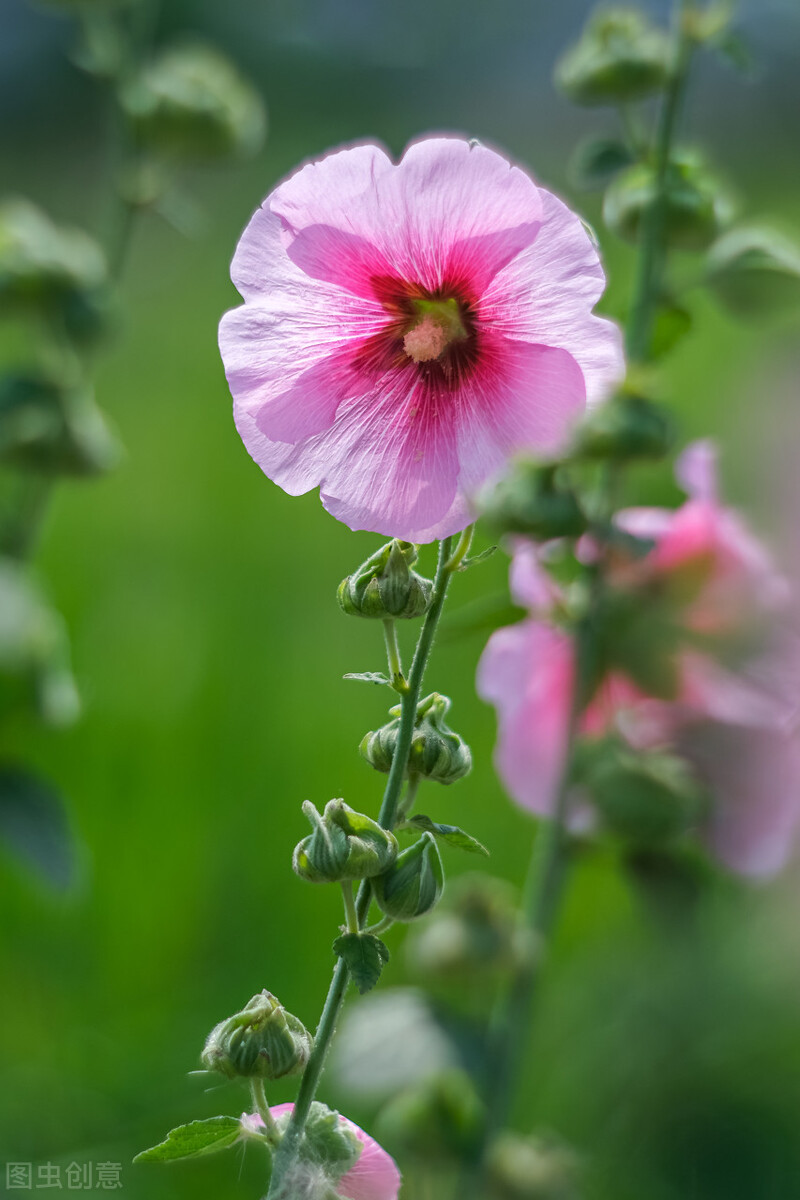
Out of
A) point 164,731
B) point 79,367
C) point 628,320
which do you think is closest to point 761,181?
point 164,731

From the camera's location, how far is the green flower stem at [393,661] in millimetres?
292

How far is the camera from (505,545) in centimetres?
32

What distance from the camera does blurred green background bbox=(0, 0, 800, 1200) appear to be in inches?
30.2

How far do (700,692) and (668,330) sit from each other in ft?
0.44

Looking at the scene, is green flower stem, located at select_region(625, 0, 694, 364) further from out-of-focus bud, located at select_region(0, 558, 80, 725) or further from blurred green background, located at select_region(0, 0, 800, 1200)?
out-of-focus bud, located at select_region(0, 558, 80, 725)

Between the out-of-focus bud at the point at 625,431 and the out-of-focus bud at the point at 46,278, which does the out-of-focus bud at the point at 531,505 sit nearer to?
the out-of-focus bud at the point at 625,431

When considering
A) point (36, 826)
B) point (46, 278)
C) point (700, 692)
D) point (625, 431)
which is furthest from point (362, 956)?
point (46, 278)

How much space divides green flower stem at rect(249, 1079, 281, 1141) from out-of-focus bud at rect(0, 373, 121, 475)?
55cm

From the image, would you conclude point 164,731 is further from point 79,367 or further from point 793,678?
point 793,678

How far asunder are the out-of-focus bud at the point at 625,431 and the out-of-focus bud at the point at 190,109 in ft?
1.87

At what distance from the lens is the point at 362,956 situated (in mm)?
276

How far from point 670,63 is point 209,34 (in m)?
4.63

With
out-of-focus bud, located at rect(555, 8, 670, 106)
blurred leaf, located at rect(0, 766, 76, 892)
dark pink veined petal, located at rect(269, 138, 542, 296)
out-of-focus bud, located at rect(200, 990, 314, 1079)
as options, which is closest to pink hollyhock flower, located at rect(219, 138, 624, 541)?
dark pink veined petal, located at rect(269, 138, 542, 296)

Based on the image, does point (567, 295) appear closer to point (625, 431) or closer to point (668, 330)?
point (625, 431)
